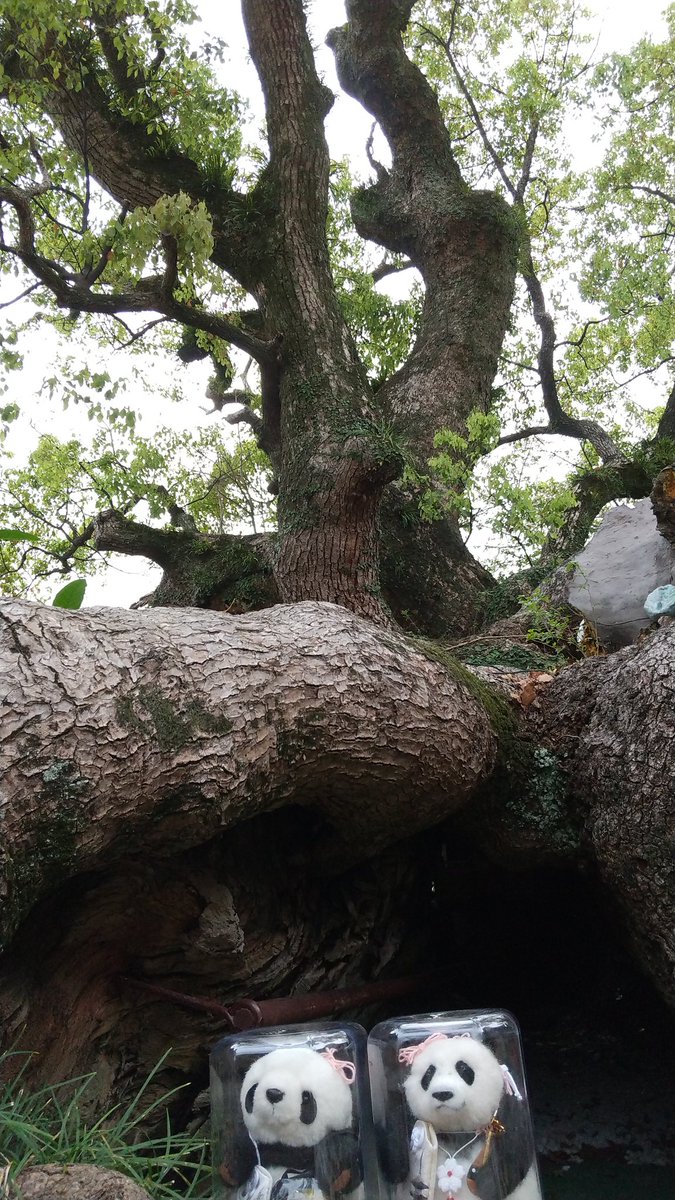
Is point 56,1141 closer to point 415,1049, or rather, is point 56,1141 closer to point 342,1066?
point 342,1066

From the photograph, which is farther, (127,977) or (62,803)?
(127,977)

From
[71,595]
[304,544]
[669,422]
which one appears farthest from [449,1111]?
[669,422]

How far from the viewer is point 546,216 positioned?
9820mm

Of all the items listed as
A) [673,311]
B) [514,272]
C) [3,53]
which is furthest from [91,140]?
[673,311]

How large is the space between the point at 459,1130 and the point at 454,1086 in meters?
0.12

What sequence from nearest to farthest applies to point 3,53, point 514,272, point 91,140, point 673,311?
point 3,53, point 91,140, point 514,272, point 673,311

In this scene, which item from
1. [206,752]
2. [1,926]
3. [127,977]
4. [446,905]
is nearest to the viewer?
[1,926]

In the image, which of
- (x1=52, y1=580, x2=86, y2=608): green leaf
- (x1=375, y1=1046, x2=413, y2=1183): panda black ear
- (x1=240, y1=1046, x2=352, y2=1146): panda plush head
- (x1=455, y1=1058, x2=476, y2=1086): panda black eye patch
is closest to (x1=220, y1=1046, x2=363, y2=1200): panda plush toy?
(x1=240, y1=1046, x2=352, y2=1146): panda plush head

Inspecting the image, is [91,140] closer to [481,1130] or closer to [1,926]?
[1,926]

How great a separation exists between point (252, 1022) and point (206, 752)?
1.08m

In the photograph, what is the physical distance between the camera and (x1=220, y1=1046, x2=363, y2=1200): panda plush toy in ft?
6.69

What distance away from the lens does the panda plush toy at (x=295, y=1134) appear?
204 cm

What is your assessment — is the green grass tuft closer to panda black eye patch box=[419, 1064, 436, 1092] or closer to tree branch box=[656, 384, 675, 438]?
panda black eye patch box=[419, 1064, 436, 1092]

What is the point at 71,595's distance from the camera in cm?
337
